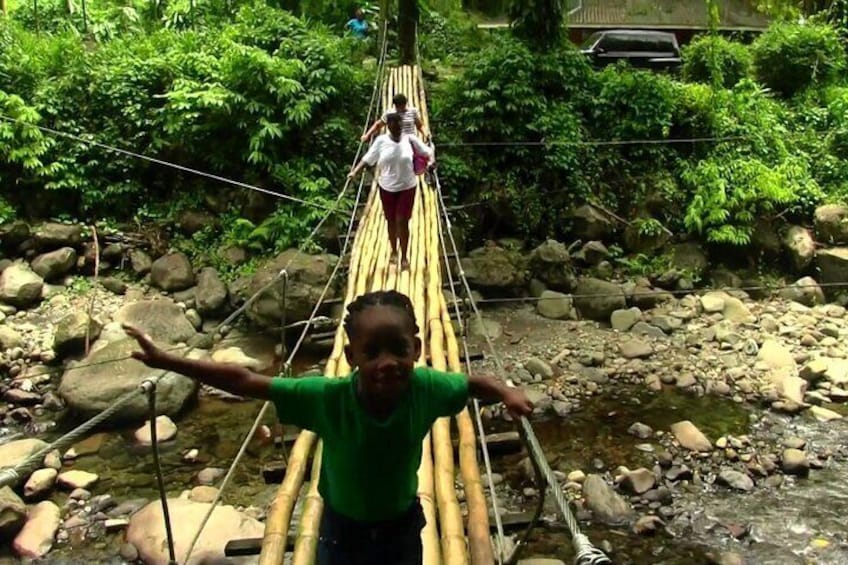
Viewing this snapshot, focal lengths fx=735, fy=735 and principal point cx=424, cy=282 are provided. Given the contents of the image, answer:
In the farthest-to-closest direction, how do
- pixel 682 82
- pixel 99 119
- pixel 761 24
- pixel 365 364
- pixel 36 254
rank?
pixel 761 24 → pixel 682 82 → pixel 99 119 → pixel 36 254 → pixel 365 364

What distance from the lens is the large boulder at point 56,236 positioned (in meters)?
7.24

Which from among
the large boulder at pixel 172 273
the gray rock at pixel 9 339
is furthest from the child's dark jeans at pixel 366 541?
the large boulder at pixel 172 273

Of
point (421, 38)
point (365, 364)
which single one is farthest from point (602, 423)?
point (421, 38)

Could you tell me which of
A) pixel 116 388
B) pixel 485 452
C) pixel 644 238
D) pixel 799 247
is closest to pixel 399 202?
pixel 485 452

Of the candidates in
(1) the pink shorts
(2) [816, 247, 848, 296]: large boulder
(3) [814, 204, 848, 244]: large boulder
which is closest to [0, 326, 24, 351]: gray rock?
(1) the pink shorts

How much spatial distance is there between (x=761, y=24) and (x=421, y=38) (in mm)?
6846

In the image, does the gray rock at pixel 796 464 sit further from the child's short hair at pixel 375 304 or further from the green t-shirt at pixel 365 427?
the child's short hair at pixel 375 304

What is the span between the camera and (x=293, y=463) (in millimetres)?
2408

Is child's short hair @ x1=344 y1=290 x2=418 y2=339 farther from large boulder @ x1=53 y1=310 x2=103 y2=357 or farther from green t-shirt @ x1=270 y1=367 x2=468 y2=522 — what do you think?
large boulder @ x1=53 y1=310 x2=103 y2=357

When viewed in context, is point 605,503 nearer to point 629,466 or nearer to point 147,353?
point 629,466

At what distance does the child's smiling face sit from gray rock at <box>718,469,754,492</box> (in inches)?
160

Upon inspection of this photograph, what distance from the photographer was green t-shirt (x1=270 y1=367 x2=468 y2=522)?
4.34 ft

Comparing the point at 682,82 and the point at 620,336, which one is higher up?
the point at 682,82

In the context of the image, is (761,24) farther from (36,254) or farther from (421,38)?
(36,254)
